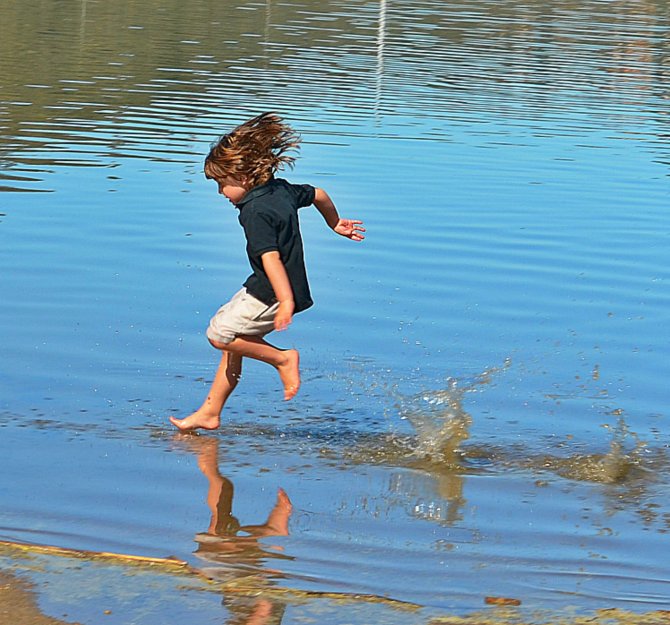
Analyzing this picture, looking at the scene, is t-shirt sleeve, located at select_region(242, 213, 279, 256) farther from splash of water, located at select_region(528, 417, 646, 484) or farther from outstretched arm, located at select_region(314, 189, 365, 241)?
splash of water, located at select_region(528, 417, 646, 484)

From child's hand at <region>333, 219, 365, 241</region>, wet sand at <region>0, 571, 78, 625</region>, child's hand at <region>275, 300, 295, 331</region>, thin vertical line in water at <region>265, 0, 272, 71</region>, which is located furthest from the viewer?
thin vertical line in water at <region>265, 0, 272, 71</region>

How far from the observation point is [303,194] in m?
6.58

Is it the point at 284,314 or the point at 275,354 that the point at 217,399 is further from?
the point at 284,314

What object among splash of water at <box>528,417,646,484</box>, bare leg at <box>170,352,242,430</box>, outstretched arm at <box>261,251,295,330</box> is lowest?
splash of water at <box>528,417,646,484</box>

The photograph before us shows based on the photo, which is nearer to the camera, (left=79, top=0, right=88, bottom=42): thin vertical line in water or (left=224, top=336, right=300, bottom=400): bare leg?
(left=224, top=336, right=300, bottom=400): bare leg

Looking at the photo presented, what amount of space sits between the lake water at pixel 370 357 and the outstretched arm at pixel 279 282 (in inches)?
27.8

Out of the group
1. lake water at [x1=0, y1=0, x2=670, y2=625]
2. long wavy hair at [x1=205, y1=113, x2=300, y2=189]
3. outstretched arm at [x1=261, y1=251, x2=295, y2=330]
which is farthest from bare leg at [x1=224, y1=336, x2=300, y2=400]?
long wavy hair at [x1=205, y1=113, x2=300, y2=189]

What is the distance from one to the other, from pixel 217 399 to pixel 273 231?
37.7 inches

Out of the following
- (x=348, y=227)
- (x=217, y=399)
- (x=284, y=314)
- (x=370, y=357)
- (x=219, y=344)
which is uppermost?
(x=348, y=227)

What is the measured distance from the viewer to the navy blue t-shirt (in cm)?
631

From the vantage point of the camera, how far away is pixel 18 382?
7328 millimetres

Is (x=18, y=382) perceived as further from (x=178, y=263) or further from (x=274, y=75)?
(x=274, y=75)

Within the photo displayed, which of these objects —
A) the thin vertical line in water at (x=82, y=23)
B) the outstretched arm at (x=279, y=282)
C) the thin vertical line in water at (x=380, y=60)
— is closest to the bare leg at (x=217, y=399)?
the outstretched arm at (x=279, y=282)

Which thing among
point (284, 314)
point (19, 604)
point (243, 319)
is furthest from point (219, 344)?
point (19, 604)
